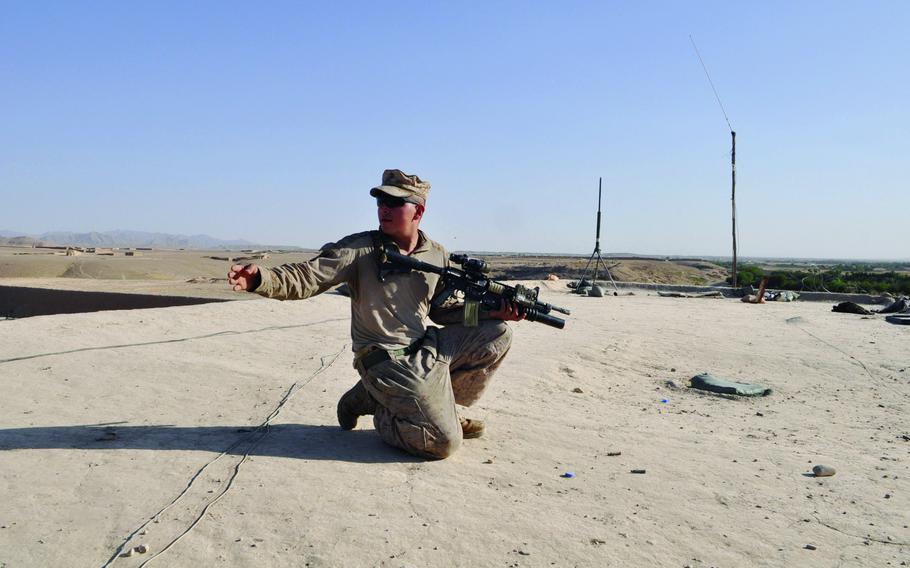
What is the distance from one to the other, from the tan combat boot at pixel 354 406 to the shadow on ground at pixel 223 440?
0.25ft

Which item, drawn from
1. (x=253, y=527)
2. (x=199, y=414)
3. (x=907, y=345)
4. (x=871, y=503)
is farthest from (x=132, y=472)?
(x=907, y=345)

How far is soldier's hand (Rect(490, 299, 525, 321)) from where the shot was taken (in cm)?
479

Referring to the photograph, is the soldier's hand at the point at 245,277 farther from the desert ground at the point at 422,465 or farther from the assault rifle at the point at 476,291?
the assault rifle at the point at 476,291

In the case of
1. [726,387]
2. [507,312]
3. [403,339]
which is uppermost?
[507,312]

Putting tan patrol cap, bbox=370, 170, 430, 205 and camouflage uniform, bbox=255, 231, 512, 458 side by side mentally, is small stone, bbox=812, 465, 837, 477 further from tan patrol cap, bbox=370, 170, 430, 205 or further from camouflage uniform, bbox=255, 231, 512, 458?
tan patrol cap, bbox=370, 170, 430, 205

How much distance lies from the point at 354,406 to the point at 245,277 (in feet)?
4.19

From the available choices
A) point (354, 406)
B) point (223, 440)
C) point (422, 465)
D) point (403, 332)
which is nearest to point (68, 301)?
point (223, 440)

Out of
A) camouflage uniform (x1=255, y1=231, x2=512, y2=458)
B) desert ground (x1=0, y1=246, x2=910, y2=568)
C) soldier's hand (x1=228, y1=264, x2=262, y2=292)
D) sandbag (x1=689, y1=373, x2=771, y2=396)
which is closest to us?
desert ground (x1=0, y1=246, x2=910, y2=568)

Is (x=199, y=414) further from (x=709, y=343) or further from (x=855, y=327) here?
(x=855, y=327)

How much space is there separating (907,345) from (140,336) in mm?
9470

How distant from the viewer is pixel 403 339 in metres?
4.55

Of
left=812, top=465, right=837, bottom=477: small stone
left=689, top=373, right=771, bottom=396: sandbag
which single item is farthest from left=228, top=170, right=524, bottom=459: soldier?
left=689, top=373, right=771, bottom=396: sandbag

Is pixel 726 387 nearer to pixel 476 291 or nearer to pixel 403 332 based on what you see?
pixel 476 291

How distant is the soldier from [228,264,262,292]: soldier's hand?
0.07 metres
